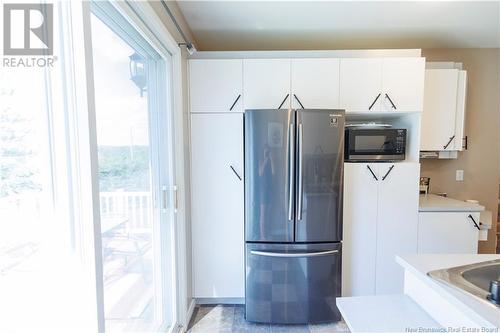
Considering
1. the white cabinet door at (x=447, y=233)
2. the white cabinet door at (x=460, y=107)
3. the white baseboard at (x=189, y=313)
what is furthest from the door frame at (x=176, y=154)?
the white cabinet door at (x=460, y=107)

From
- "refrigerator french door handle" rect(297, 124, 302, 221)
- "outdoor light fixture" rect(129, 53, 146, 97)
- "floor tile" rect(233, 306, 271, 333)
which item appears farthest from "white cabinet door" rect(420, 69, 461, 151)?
"outdoor light fixture" rect(129, 53, 146, 97)

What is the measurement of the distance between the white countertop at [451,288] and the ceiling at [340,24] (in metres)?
1.77

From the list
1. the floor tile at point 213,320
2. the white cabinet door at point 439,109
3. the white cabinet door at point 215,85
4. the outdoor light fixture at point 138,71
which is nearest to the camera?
the outdoor light fixture at point 138,71

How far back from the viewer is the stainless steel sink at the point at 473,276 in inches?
34.4

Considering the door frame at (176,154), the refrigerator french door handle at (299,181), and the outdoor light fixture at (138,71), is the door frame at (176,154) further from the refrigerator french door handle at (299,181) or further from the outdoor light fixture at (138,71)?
the refrigerator french door handle at (299,181)

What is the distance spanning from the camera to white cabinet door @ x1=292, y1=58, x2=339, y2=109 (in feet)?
6.82

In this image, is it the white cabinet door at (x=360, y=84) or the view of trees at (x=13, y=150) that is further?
the white cabinet door at (x=360, y=84)

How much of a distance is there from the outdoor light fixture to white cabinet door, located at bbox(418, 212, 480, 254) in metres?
2.36

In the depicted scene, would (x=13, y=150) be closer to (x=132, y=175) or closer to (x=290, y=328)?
(x=132, y=175)

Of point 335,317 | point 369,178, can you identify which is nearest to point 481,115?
point 369,178

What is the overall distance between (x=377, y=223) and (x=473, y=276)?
1.16 meters

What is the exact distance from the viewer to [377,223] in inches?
83.7

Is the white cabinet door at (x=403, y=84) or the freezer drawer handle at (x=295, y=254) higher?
the white cabinet door at (x=403, y=84)

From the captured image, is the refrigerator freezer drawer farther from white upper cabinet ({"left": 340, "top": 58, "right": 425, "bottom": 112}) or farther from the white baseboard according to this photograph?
white upper cabinet ({"left": 340, "top": 58, "right": 425, "bottom": 112})
